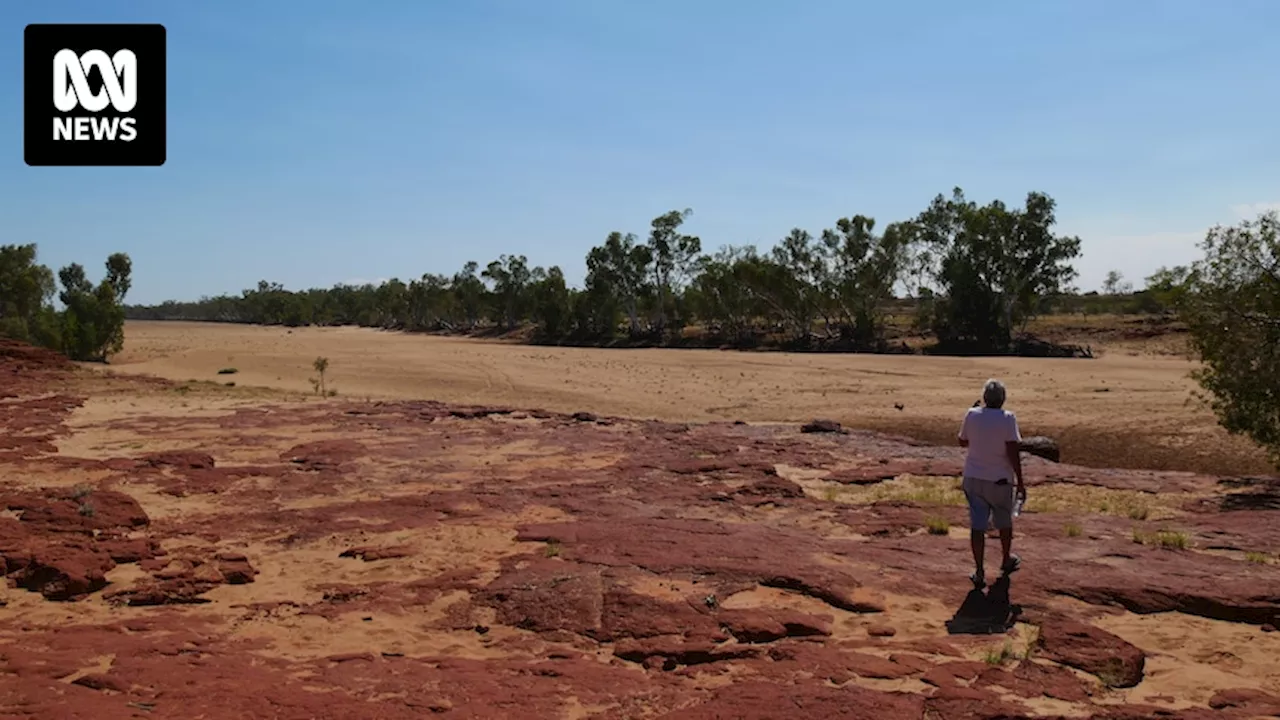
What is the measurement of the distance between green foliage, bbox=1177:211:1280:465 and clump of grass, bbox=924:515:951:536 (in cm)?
834

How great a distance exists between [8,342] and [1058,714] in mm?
40748

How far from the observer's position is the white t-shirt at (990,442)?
766cm

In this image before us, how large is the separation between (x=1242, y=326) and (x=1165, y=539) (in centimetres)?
824

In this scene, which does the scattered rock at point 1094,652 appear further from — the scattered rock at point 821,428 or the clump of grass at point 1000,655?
the scattered rock at point 821,428

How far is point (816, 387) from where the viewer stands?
129 ft

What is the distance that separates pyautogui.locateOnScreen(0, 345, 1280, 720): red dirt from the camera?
5.52 meters

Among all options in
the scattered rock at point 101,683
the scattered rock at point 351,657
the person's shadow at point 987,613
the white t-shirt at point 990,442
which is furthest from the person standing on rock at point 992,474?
the scattered rock at point 101,683

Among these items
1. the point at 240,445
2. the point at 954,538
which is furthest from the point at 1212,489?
the point at 240,445

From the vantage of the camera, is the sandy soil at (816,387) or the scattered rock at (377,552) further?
the sandy soil at (816,387)

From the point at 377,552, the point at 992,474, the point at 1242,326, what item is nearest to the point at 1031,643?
the point at 992,474

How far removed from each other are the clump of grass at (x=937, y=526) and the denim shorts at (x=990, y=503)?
283cm

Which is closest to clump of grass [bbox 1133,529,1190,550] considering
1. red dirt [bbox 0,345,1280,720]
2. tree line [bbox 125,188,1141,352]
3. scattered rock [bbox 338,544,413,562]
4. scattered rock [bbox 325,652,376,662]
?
red dirt [bbox 0,345,1280,720]

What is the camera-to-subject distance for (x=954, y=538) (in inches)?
406

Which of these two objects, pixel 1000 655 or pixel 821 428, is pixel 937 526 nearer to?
pixel 1000 655
